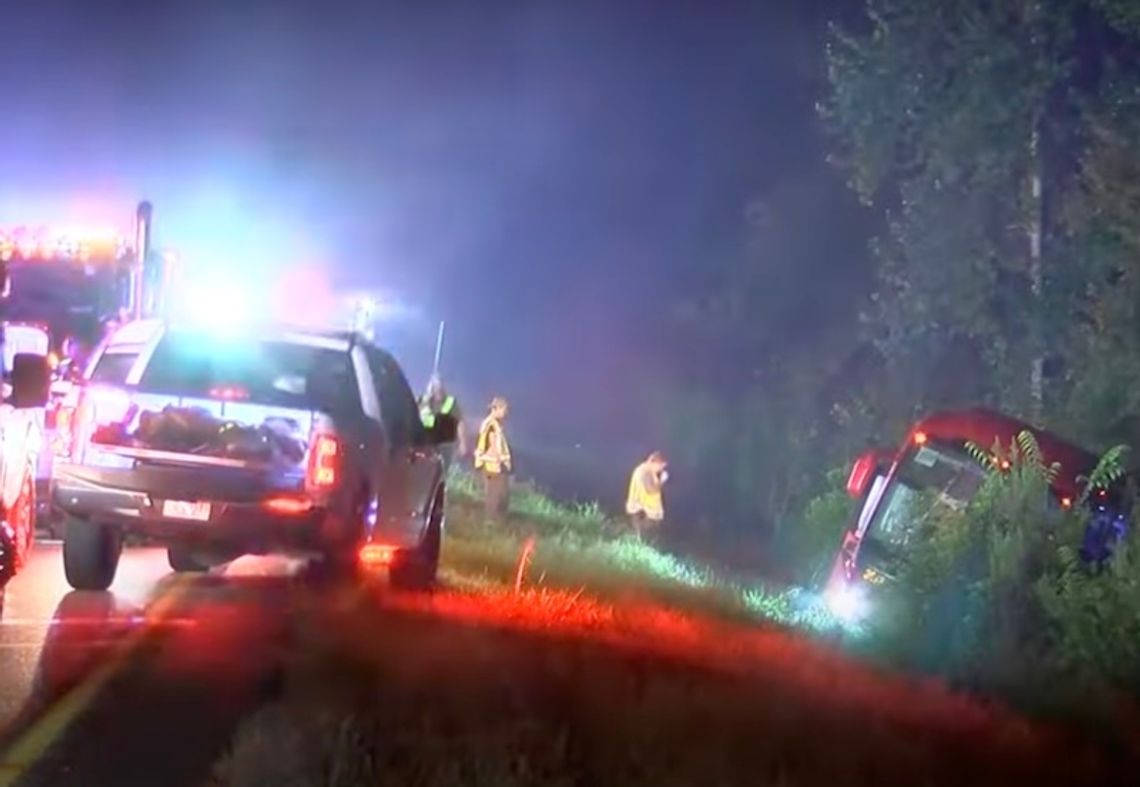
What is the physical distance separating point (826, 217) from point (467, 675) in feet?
93.4

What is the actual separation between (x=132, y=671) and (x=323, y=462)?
254 centimetres

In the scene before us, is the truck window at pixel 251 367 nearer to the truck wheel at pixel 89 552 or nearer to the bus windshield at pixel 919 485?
the truck wheel at pixel 89 552

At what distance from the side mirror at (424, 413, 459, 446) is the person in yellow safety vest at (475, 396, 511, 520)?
6132 mm

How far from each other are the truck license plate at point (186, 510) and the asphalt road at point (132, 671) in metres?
0.58

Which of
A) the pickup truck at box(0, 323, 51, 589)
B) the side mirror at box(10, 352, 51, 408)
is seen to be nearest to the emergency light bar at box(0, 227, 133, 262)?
the pickup truck at box(0, 323, 51, 589)

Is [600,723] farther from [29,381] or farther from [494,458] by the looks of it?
[494,458]

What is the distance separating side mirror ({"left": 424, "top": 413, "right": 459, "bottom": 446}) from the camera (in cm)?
1498

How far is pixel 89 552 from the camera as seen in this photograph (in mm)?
12961

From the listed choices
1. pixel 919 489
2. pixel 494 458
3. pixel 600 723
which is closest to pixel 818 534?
pixel 494 458

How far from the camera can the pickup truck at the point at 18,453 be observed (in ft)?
37.2

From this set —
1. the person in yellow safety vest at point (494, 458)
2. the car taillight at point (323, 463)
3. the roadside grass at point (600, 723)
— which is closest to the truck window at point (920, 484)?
the car taillight at point (323, 463)

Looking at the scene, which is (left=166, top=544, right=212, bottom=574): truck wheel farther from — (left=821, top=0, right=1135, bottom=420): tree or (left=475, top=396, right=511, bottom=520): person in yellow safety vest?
(left=821, top=0, right=1135, bottom=420): tree

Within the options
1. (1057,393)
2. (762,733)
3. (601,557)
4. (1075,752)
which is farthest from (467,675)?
(1057,393)

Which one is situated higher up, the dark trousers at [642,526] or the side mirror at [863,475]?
the side mirror at [863,475]
